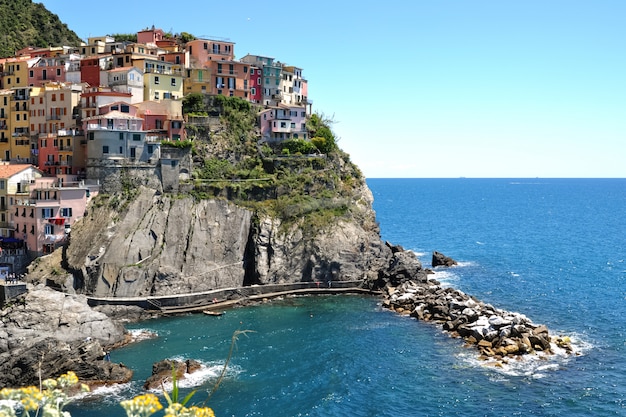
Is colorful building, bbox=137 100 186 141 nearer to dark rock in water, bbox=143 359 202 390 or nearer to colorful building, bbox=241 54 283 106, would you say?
colorful building, bbox=241 54 283 106

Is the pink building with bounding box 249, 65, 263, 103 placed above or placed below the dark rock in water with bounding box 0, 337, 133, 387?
above

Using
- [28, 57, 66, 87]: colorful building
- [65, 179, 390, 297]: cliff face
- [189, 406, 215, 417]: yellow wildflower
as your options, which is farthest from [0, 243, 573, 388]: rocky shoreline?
[28, 57, 66, 87]: colorful building

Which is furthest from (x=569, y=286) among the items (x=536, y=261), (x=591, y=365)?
(x=591, y=365)

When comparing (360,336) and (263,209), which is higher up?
(263,209)

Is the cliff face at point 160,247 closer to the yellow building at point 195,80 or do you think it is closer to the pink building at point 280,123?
the pink building at point 280,123

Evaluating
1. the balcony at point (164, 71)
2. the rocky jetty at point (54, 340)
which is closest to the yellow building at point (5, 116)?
the balcony at point (164, 71)

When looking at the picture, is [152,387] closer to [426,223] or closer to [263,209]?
[263,209]
